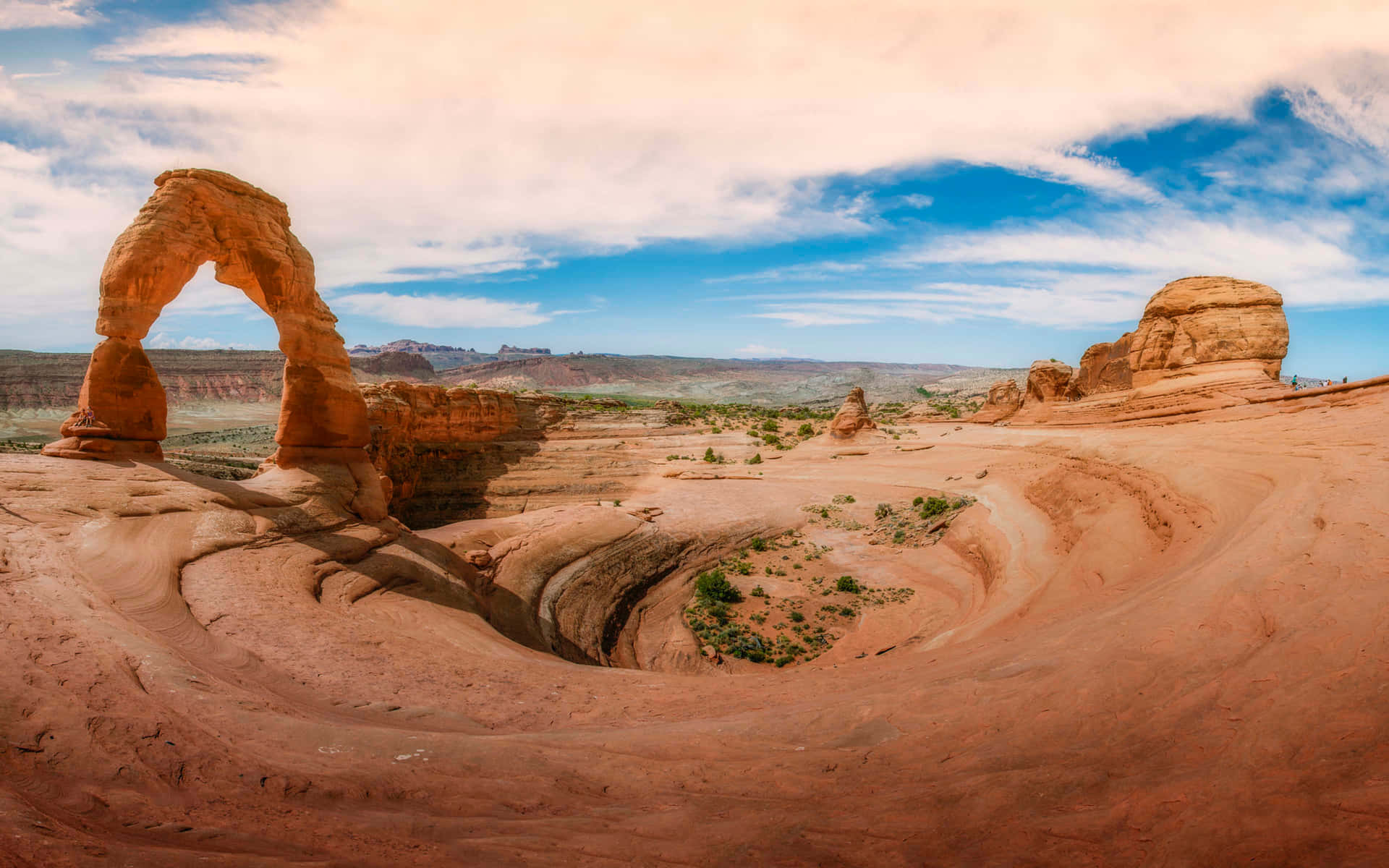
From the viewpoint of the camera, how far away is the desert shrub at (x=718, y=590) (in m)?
17.6

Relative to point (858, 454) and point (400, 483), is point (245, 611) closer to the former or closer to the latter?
point (400, 483)

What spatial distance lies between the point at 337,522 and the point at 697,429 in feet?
95.2

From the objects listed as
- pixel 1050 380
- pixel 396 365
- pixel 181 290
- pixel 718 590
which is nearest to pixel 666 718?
pixel 718 590

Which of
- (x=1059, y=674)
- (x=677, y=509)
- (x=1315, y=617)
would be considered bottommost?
(x=677, y=509)

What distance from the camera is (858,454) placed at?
3438cm

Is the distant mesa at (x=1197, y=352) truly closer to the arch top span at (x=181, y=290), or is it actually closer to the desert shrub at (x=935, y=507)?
the desert shrub at (x=935, y=507)

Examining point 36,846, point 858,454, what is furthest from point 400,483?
point 36,846

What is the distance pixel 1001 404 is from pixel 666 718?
4551cm

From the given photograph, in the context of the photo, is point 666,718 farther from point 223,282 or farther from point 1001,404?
point 1001,404

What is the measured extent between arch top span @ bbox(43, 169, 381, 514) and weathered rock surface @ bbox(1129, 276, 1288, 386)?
31.9 m

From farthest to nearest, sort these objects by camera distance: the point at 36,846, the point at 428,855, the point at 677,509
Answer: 1. the point at 677,509
2. the point at 428,855
3. the point at 36,846

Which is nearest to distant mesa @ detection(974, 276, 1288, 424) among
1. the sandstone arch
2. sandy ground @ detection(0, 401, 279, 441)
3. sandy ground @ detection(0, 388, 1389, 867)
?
sandy ground @ detection(0, 388, 1389, 867)

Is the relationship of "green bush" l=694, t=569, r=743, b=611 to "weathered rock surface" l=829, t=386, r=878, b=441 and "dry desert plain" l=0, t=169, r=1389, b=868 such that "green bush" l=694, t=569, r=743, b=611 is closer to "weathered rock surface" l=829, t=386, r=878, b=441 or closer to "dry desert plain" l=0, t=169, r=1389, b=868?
"dry desert plain" l=0, t=169, r=1389, b=868

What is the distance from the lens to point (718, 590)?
698 inches
